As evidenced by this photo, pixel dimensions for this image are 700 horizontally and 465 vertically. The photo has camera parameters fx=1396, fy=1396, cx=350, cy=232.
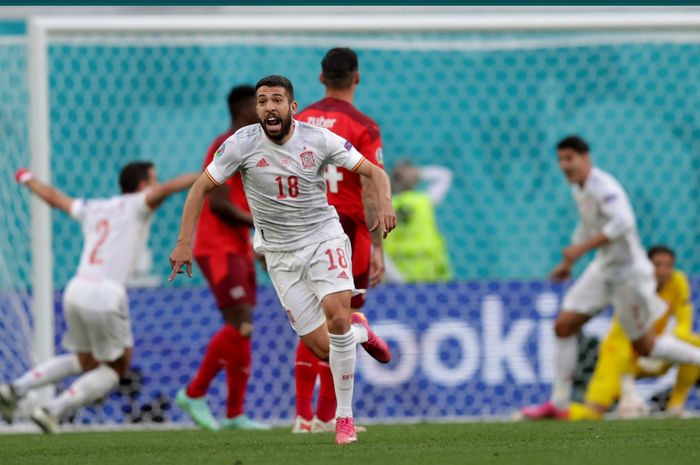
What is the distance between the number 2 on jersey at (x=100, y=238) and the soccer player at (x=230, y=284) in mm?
672

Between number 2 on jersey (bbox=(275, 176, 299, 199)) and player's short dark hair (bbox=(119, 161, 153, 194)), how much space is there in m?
3.48

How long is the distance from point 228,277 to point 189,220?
10.3ft

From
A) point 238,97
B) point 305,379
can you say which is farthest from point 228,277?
point 305,379

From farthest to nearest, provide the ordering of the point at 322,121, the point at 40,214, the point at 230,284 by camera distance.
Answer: the point at 40,214
the point at 230,284
the point at 322,121

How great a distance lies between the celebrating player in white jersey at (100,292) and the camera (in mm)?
10016

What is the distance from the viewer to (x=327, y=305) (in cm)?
695

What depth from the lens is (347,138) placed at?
26.3 ft

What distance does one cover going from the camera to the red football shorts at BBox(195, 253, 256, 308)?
32.4 ft

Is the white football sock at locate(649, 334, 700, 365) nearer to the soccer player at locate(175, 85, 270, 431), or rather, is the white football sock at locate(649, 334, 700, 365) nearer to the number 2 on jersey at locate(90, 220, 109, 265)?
the soccer player at locate(175, 85, 270, 431)

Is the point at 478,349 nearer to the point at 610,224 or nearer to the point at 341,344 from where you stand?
the point at 610,224

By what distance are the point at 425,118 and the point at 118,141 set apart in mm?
3152

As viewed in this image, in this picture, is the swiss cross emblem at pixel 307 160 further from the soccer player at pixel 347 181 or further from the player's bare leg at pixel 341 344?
the soccer player at pixel 347 181

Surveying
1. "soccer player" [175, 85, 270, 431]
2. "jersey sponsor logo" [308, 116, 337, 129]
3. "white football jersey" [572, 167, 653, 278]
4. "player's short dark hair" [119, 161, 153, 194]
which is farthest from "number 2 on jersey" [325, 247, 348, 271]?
"white football jersey" [572, 167, 653, 278]

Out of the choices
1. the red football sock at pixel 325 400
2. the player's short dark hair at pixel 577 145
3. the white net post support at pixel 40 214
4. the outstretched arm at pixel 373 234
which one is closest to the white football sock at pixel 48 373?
the white net post support at pixel 40 214
